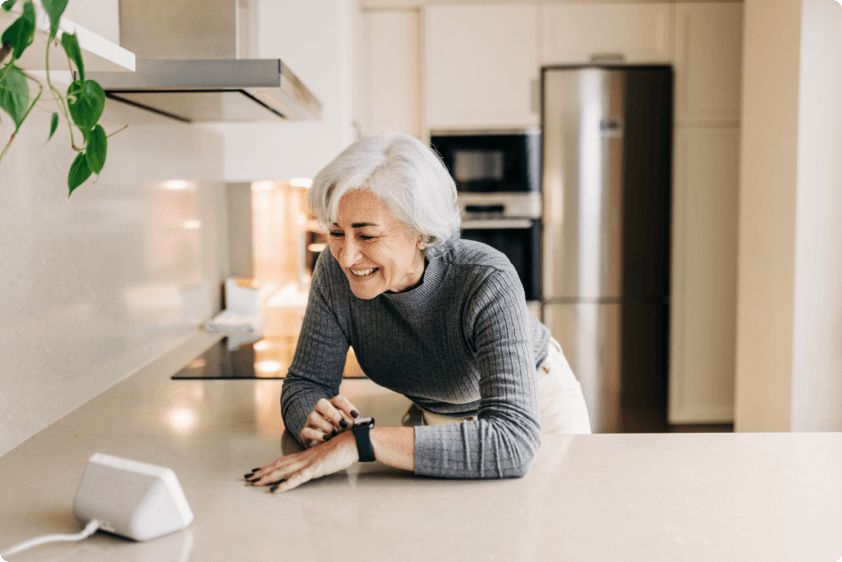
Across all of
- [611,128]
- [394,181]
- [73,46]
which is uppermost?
[611,128]

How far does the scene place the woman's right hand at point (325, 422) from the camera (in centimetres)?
106

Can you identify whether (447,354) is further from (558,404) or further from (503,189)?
(503,189)

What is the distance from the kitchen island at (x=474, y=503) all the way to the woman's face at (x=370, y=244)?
0.31 meters

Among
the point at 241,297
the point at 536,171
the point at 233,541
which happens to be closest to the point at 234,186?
the point at 241,297

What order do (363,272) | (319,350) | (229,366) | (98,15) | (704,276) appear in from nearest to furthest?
(363,272) < (319,350) < (98,15) < (229,366) < (704,276)

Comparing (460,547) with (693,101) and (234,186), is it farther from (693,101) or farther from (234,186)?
(693,101)

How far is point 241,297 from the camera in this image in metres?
2.44

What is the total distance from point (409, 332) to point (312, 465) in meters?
0.37

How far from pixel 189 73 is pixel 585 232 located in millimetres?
2135

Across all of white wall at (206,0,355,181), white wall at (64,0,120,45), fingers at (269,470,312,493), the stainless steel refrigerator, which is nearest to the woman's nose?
fingers at (269,470,312,493)

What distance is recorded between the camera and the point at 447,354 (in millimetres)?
1259

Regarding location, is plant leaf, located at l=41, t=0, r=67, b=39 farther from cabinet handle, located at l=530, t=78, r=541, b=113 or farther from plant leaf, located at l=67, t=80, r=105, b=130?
Answer: cabinet handle, located at l=530, t=78, r=541, b=113

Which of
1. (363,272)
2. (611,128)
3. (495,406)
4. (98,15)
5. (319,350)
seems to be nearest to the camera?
(495,406)

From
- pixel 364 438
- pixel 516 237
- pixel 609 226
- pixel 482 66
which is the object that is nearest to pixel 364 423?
pixel 364 438
